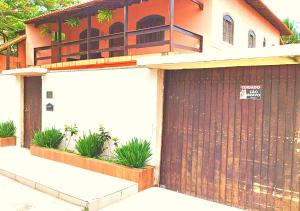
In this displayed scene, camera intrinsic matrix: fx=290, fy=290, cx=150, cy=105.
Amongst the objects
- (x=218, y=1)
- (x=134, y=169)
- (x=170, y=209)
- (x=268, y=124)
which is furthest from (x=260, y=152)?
(x=218, y=1)

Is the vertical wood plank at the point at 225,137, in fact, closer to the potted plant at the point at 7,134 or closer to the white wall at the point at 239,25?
the white wall at the point at 239,25

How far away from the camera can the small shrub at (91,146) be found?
24.5ft

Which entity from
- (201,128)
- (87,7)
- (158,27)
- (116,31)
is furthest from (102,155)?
(116,31)

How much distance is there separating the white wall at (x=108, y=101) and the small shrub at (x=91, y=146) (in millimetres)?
382

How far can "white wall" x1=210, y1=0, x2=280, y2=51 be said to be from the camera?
1084 cm

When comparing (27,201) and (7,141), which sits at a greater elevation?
(7,141)

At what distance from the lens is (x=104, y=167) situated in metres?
6.95

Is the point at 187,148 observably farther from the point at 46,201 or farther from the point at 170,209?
the point at 46,201

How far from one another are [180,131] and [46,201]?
122 inches

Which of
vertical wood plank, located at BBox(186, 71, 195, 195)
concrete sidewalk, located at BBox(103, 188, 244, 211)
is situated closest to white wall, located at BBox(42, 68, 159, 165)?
vertical wood plank, located at BBox(186, 71, 195, 195)

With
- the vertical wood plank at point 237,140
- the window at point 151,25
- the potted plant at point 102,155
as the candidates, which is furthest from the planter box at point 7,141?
the vertical wood plank at point 237,140

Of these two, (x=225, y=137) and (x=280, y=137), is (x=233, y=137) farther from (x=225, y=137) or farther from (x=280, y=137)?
(x=280, y=137)

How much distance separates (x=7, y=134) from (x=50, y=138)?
300cm

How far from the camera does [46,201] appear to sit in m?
5.60
